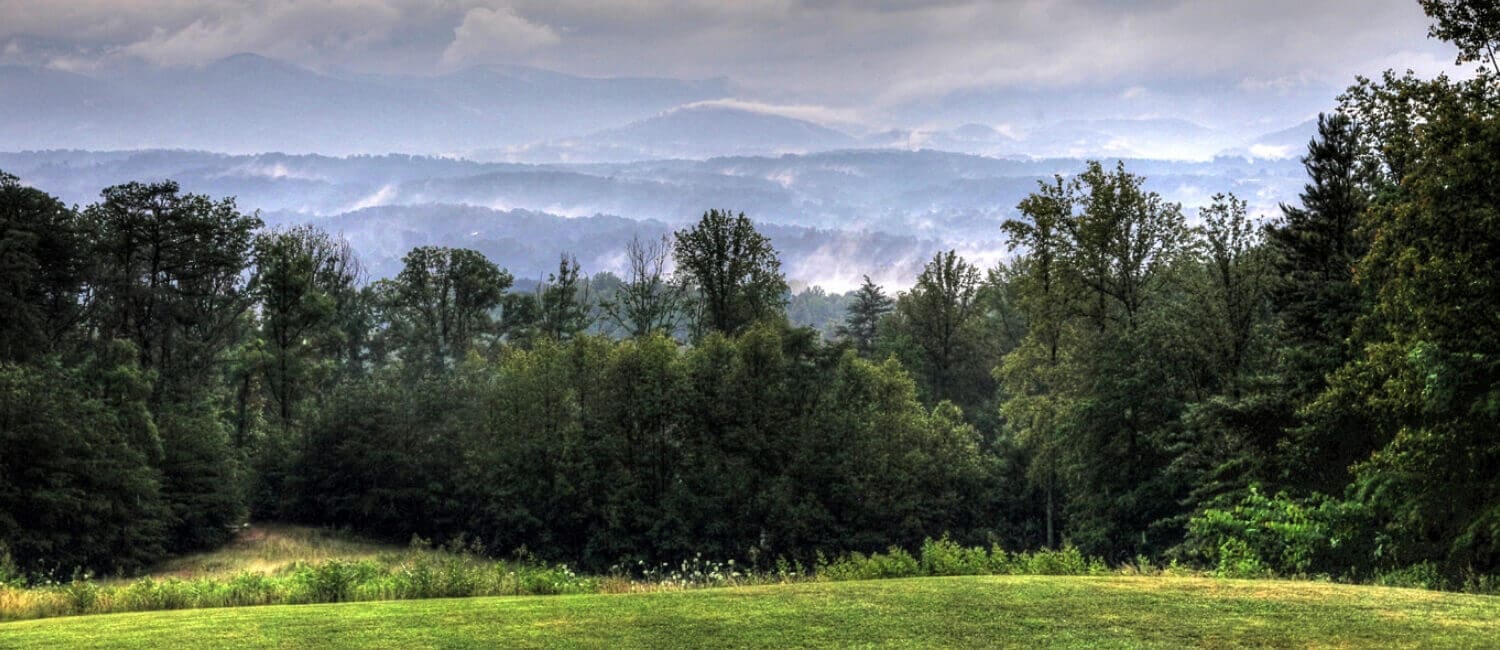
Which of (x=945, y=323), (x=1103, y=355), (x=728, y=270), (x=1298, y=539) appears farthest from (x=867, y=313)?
(x=1298, y=539)

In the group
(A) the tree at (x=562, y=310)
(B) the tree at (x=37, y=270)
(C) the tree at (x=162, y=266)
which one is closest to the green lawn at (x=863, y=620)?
(B) the tree at (x=37, y=270)

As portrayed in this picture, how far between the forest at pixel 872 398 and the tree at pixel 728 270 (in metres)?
0.19

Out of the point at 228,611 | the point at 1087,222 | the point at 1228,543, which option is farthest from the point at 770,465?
the point at 228,611

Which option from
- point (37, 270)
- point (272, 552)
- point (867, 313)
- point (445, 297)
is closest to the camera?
point (272, 552)

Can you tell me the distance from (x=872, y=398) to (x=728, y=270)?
12579 mm

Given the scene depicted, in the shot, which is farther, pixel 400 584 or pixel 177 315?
pixel 177 315

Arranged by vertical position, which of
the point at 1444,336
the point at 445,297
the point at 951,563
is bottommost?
the point at 951,563

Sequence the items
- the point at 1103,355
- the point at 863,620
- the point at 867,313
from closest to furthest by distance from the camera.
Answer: the point at 863,620 → the point at 1103,355 → the point at 867,313

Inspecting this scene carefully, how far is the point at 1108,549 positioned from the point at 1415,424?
1549 centimetres

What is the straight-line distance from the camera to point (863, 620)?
11117 mm

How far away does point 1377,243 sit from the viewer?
18.9 m

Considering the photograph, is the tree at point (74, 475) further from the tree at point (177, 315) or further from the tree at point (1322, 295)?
the tree at point (1322, 295)

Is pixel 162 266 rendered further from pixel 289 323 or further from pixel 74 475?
pixel 74 475

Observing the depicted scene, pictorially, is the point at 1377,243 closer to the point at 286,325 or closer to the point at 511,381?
the point at 511,381
